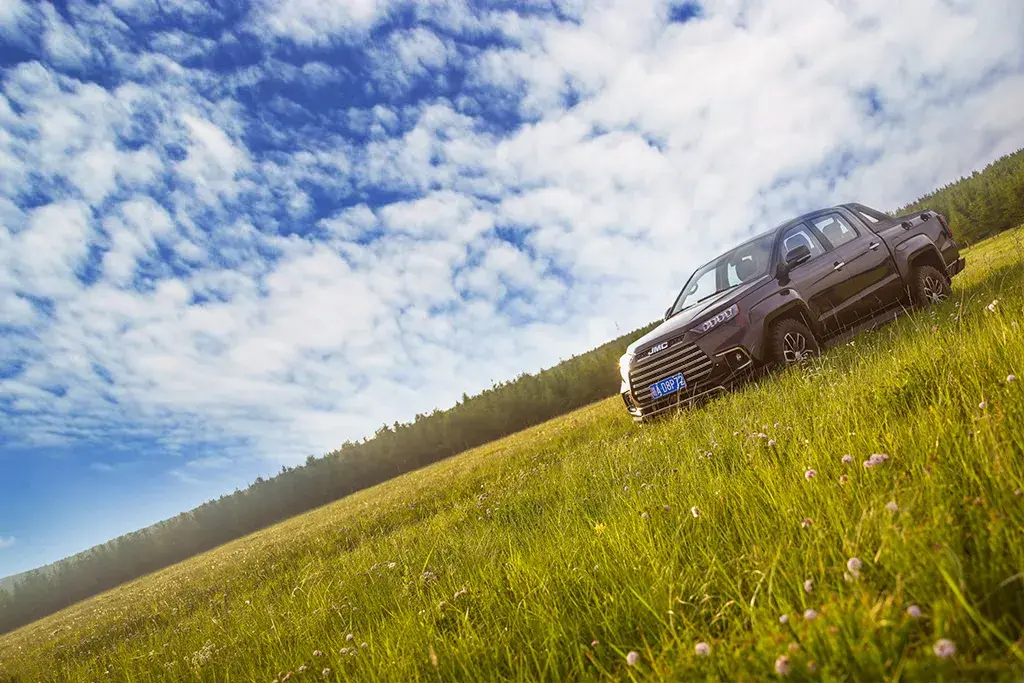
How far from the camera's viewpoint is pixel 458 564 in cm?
384

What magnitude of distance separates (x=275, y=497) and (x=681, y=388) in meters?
58.2

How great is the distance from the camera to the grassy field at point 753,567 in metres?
1.38

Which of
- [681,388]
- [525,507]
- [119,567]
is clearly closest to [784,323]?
[681,388]

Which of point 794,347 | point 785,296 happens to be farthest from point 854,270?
point 794,347

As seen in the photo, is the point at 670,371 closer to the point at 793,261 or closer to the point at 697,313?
the point at 697,313

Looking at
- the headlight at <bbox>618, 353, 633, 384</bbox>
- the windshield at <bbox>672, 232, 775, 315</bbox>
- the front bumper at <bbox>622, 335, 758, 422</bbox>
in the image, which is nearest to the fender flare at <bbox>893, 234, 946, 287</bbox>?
the windshield at <bbox>672, 232, 775, 315</bbox>

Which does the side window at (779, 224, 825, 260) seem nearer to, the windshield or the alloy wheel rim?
the windshield

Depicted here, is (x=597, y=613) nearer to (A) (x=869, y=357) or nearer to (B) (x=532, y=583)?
(B) (x=532, y=583)

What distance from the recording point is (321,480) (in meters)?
54.0

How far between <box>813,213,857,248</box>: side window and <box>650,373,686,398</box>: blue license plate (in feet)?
10.5

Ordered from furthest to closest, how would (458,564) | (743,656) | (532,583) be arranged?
(458,564), (532,583), (743,656)

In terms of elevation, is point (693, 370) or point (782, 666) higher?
point (693, 370)

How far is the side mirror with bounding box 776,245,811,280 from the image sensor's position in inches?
262

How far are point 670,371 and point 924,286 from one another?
4.49 metres
